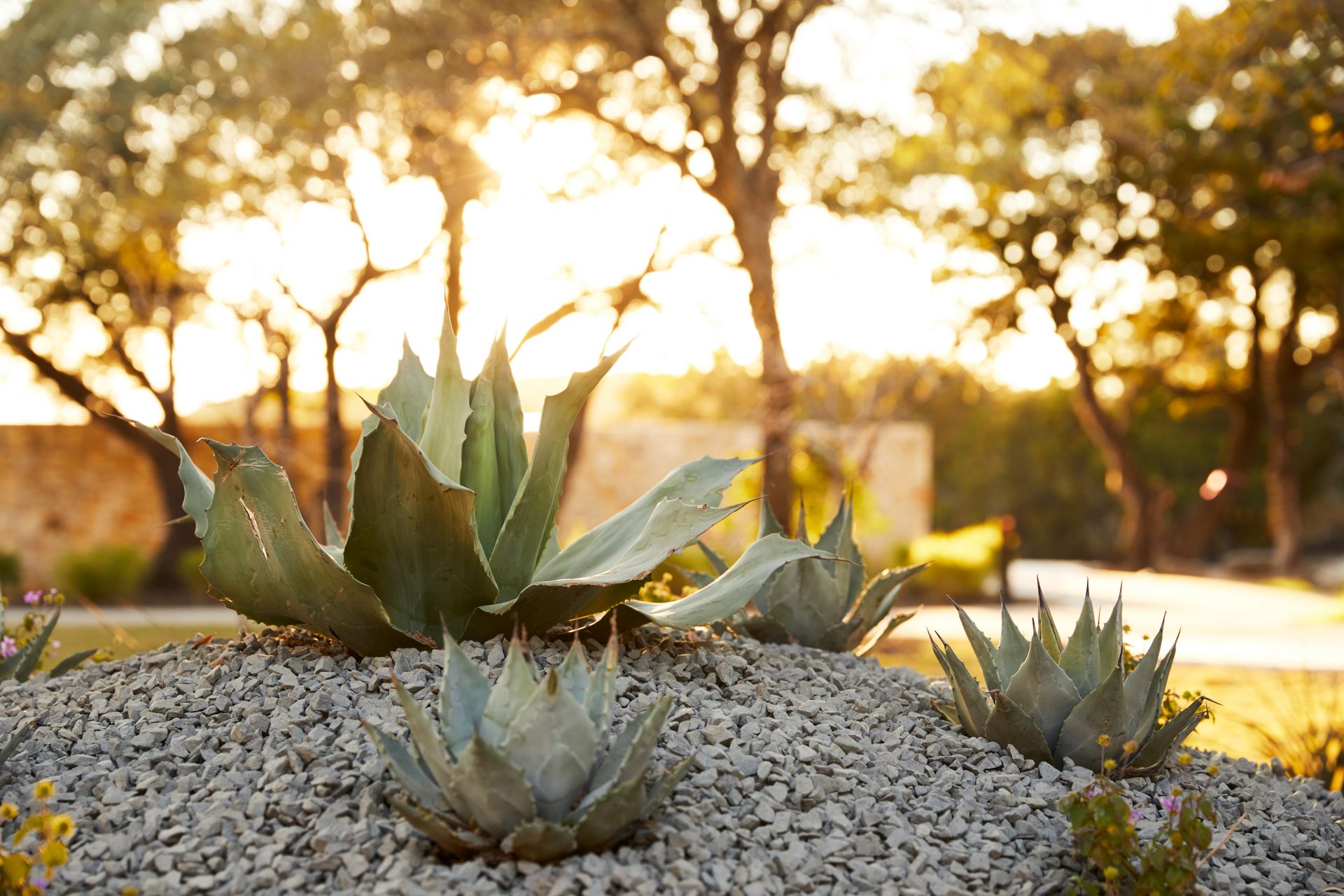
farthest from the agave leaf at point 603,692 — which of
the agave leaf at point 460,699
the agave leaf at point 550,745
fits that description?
the agave leaf at point 460,699

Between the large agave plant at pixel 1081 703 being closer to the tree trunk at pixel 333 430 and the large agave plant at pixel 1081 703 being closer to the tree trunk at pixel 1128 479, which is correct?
the tree trunk at pixel 333 430

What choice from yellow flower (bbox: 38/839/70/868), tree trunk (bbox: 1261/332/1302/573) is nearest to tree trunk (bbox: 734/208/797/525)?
yellow flower (bbox: 38/839/70/868)

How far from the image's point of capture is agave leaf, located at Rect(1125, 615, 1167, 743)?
2926 mm

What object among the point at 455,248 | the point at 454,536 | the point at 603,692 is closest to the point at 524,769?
the point at 603,692

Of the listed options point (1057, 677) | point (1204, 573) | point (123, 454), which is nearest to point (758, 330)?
point (1057, 677)

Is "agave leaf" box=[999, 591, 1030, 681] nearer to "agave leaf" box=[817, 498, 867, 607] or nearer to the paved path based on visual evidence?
"agave leaf" box=[817, 498, 867, 607]

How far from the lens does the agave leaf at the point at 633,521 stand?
11.1 feet

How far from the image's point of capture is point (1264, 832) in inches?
113

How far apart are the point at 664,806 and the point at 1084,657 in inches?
Answer: 50.8

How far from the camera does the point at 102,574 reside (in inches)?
482

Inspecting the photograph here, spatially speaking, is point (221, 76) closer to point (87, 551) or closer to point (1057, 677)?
point (87, 551)

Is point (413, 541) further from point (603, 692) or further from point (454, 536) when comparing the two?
point (603, 692)

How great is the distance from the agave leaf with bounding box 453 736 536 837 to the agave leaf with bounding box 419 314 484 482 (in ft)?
4.26

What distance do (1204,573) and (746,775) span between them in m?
19.4
